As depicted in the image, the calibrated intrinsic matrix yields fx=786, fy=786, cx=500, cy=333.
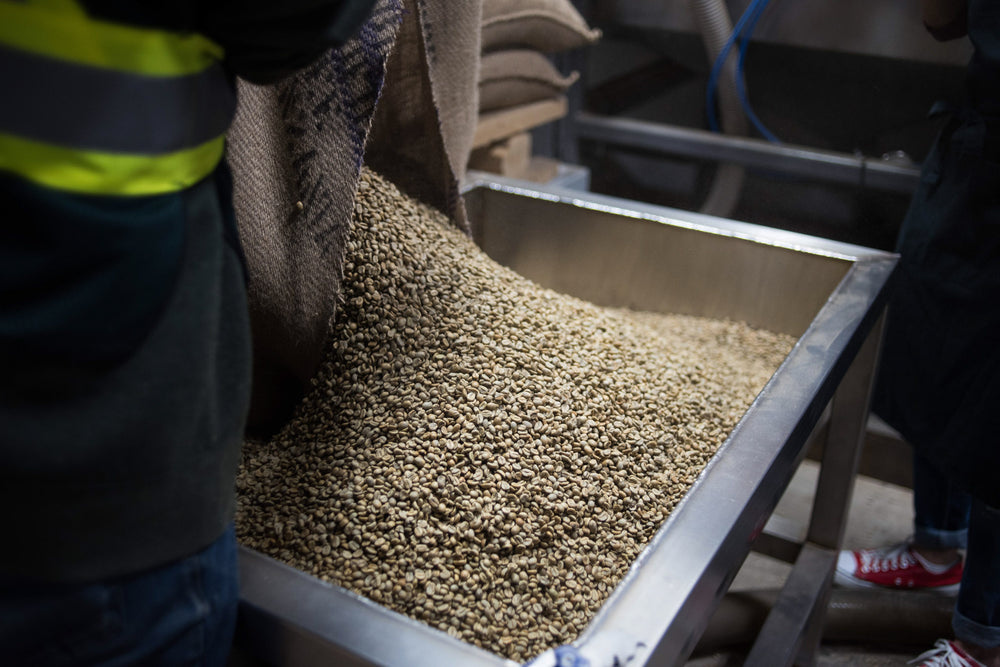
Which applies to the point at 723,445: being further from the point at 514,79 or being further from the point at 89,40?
the point at 514,79

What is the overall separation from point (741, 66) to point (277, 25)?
6.59 ft

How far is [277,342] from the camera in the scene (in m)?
0.83

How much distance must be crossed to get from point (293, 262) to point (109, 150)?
360 mm

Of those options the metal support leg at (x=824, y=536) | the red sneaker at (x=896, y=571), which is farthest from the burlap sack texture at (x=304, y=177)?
the red sneaker at (x=896, y=571)

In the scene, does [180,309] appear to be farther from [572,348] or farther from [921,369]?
[921,369]

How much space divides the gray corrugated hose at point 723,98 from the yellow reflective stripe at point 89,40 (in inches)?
73.6

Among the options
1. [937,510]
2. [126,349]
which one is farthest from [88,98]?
[937,510]

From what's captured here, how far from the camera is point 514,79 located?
1724 millimetres

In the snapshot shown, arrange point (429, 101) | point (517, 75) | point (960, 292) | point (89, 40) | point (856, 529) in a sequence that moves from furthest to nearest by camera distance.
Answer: point (856, 529), point (517, 75), point (960, 292), point (429, 101), point (89, 40)

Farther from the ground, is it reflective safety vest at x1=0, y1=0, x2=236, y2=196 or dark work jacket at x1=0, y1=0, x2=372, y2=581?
reflective safety vest at x1=0, y1=0, x2=236, y2=196

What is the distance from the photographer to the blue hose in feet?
6.75

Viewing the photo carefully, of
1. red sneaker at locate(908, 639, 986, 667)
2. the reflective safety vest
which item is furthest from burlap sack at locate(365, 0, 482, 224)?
red sneaker at locate(908, 639, 986, 667)

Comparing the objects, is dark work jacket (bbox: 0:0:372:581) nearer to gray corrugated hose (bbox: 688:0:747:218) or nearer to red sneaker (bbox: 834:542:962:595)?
red sneaker (bbox: 834:542:962:595)

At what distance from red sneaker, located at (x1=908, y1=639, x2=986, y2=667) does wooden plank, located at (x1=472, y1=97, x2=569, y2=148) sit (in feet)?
4.14
